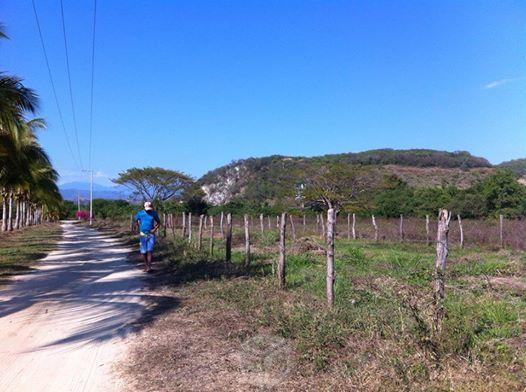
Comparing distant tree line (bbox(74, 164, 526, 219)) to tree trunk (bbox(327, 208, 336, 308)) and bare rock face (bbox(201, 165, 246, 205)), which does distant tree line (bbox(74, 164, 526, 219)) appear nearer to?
tree trunk (bbox(327, 208, 336, 308))

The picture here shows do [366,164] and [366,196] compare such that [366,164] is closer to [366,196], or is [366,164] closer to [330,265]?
[366,196]

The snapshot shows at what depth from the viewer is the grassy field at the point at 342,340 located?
4398 mm

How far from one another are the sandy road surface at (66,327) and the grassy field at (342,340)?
19.6 inches

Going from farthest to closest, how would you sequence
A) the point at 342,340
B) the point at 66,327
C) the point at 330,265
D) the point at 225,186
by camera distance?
the point at 225,186, the point at 330,265, the point at 66,327, the point at 342,340

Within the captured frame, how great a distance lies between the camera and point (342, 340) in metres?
5.52

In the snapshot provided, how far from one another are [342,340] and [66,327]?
13.6 ft

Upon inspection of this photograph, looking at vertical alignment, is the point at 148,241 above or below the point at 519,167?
below

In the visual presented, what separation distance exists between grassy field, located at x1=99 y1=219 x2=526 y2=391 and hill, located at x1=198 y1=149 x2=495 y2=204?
2252 inches

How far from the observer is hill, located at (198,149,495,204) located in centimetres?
7394

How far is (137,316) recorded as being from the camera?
316 inches

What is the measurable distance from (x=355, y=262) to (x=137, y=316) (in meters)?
7.10

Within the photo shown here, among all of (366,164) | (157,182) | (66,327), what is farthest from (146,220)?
(366,164)

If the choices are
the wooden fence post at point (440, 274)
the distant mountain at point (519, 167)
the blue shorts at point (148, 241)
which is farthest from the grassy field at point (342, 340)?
the distant mountain at point (519, 167)

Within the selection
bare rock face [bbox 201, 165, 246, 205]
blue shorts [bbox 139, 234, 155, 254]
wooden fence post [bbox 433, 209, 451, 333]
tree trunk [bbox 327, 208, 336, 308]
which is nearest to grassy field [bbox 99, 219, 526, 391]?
wooden fence post [bbox 433, 209, 451, 333]
